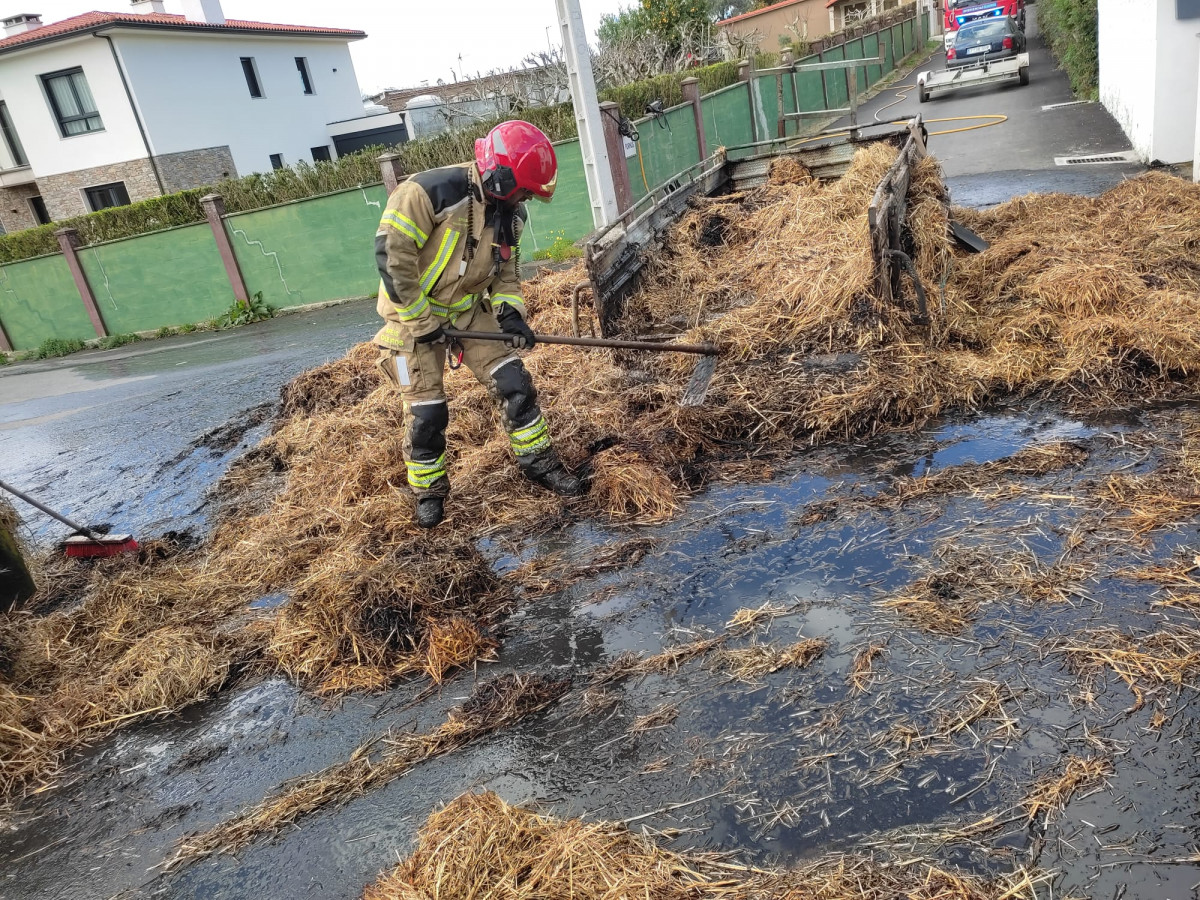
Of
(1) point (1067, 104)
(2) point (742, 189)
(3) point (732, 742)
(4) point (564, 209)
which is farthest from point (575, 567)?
(1) point (1067, 104)

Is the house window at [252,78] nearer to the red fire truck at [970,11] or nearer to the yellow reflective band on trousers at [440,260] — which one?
the red fire truck at [970,11]

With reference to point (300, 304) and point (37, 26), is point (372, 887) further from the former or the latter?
point (37, 26)

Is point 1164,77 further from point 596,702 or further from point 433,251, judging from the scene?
point 596,702

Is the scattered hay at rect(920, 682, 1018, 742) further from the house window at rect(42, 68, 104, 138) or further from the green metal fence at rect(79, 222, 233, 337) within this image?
the house window at rect(42, 68, 104, 138)

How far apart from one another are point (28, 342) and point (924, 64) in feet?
98.1

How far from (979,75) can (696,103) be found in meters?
8.95

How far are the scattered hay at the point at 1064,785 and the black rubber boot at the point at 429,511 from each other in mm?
3212

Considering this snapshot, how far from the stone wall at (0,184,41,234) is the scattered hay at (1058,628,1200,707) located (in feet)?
110

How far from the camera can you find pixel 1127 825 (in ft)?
7.22

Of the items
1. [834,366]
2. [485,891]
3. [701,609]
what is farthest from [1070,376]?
[485,891]

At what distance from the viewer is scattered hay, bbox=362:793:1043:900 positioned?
2.14 meters

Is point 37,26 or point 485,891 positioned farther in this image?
point 37,26

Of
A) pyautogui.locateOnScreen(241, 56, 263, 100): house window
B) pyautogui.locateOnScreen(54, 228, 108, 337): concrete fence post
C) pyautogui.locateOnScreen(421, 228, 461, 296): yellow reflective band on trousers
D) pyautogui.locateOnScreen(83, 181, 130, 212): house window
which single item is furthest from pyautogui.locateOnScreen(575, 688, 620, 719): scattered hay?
pyautogui.locateOnScreen(241, 56, 263, 100): house window

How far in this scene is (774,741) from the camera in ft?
8.89
